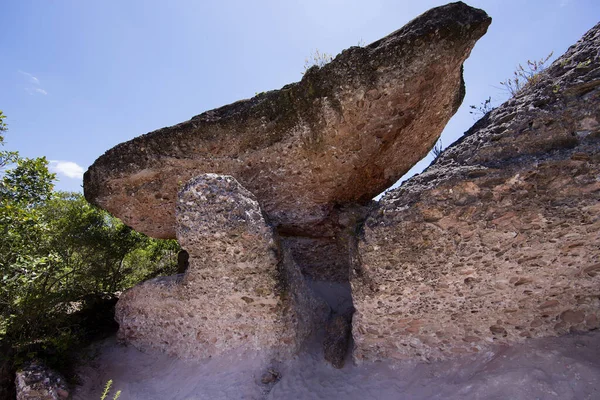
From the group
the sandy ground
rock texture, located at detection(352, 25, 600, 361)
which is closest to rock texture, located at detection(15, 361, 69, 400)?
the sandy ground

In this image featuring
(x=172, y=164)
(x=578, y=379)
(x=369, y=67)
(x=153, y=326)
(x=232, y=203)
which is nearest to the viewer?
(x=578, y=379)

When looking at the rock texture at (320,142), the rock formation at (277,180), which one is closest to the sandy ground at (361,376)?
the rock formation at (277,180)

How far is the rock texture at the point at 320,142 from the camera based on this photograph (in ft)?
15.5

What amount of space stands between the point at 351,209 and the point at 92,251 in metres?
6.52

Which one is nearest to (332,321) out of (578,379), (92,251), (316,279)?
(316,279)

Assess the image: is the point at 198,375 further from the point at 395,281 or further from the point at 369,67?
the point at 369,67

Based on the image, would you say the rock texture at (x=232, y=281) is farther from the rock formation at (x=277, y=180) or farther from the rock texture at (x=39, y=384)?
the rock texture at (x=39, y=384)

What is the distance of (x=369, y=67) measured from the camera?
4.83m

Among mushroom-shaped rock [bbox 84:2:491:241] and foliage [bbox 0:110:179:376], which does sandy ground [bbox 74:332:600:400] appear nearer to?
foliage [bbox 0:110:179:376]

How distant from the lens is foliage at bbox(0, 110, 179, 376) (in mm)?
5168

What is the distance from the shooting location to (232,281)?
15.0 ft

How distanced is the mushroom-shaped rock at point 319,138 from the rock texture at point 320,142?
0.02m

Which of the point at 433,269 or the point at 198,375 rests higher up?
the point at 433,269

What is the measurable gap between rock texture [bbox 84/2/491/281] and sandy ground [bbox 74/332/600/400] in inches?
91.9
